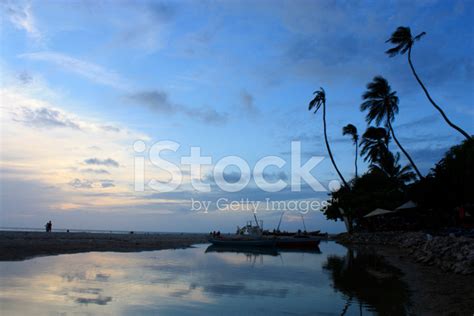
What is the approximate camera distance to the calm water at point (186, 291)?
30.9 ft

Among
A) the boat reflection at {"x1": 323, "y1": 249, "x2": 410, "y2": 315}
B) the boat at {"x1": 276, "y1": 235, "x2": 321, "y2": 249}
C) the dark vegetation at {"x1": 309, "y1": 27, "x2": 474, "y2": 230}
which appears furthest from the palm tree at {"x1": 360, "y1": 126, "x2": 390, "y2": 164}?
the boat reflection at {"x1": 323, "y1": 249, "x2": 410, "y2": 315}

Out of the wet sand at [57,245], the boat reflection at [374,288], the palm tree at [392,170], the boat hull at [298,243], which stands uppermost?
the palm tree at [392,170]

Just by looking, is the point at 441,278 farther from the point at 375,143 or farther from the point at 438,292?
the point at 375,143

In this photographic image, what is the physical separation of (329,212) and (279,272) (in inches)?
1687

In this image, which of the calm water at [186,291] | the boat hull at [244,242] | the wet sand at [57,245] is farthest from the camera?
the boat hull at [244,242]

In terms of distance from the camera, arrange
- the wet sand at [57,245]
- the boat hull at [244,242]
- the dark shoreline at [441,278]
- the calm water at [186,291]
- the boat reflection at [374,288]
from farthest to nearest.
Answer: the boat hull at [244,242]
the wet sand at [57,245]
the boat reflection at [374,288]
the dark shoreline at [441,278]
the calm water at [186,291]

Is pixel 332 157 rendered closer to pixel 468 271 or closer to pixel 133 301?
pixel 468 271

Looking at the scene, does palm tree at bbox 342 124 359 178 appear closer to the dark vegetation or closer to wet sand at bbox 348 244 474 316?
the dark vegetation

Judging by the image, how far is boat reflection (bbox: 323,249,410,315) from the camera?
32.8 ft

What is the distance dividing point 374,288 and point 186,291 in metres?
5.81

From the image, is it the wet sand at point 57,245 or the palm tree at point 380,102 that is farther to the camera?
the palm tree at point 380,102

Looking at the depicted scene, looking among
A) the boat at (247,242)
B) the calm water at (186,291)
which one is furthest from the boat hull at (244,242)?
the calm water at (186,291)

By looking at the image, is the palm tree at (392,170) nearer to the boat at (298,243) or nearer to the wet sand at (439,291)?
the boat at (298,243)

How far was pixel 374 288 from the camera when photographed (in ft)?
42.0
